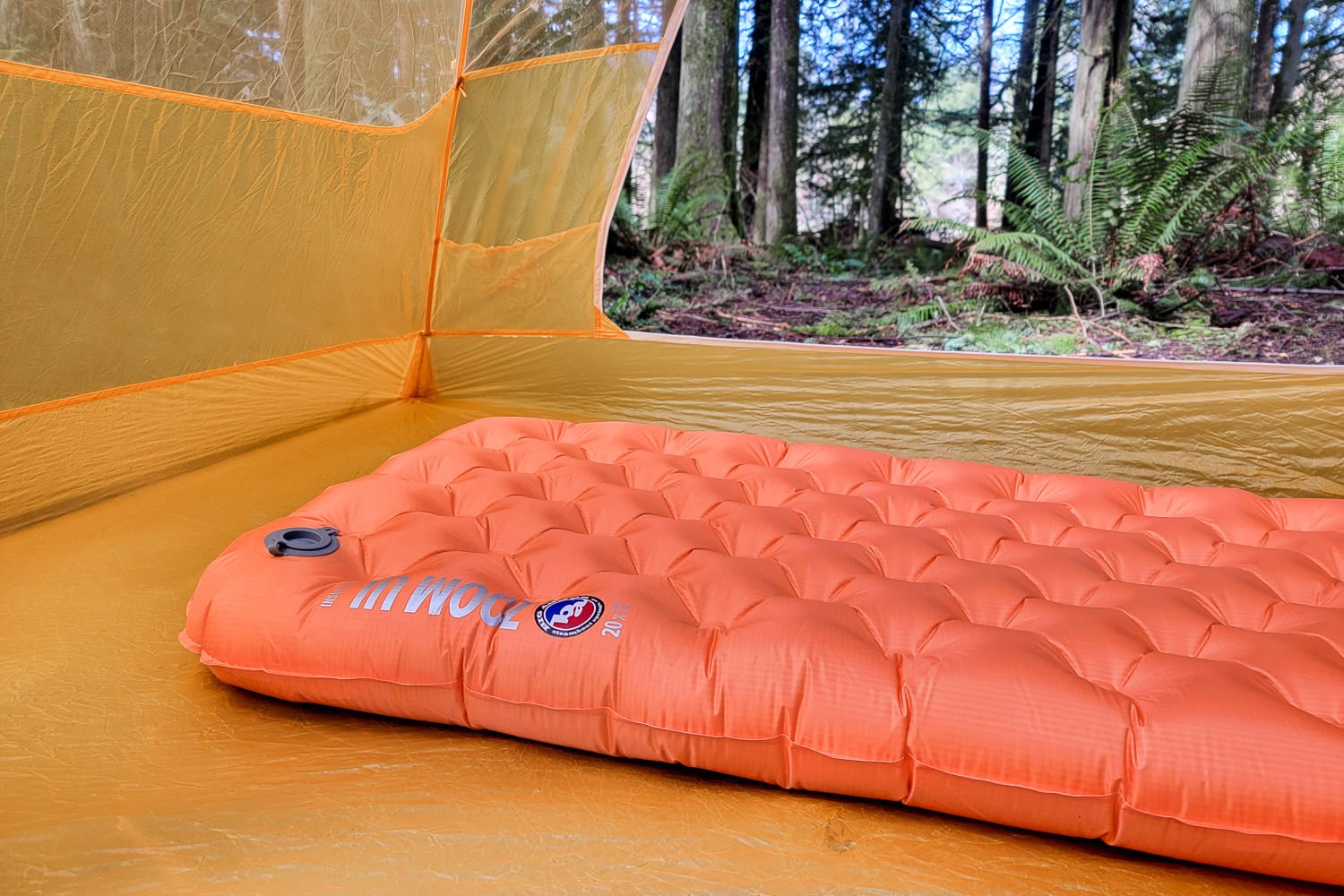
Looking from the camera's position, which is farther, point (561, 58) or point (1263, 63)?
point (1263, 63)

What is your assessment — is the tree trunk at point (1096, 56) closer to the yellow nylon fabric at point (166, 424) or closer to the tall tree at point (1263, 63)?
the tall tree at point (1263, 63)

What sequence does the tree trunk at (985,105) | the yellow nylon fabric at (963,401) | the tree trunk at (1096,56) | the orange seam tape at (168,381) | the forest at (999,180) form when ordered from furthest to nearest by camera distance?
the tree trunk at (985,105) → the tree trunk at (1096,56) → the forest at (999,180) → the yellow nylon fabric at (963,401) → the orange seam tape at (168,381)

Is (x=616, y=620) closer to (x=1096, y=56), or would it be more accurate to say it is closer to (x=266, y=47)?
(x=266, y=47)

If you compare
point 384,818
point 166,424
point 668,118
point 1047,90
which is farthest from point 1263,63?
point 384,818

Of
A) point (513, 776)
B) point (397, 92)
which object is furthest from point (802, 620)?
point (397, 92)

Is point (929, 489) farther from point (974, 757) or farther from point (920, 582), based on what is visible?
point (974, 757)

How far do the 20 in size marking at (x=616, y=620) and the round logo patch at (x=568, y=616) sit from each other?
0.6 inches

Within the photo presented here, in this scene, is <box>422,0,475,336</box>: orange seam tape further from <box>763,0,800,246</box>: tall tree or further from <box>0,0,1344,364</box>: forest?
<box>763,0,800,246</box>: tall tree

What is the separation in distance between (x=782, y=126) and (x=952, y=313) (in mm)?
1277

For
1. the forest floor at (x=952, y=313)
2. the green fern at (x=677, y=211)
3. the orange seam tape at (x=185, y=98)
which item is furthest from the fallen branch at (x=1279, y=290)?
the orange seam tape at (x=185, y=98)

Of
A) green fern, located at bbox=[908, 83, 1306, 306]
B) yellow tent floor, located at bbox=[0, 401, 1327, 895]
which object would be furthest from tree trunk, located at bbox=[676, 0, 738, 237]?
yellow tent floor, located at bbox=[0, 401, 1327, 895]

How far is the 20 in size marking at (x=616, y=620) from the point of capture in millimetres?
1078

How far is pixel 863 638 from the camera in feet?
3.48

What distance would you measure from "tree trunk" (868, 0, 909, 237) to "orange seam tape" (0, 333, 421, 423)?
245cm
